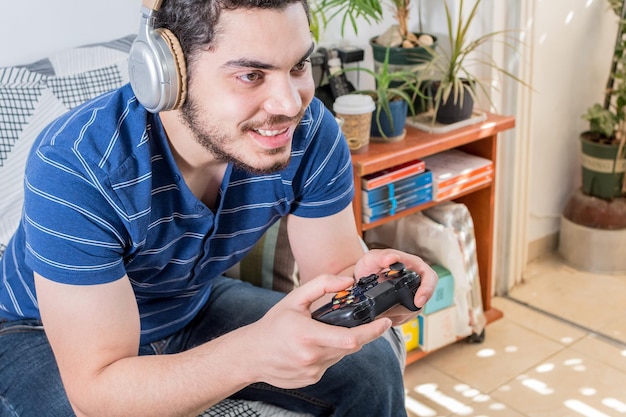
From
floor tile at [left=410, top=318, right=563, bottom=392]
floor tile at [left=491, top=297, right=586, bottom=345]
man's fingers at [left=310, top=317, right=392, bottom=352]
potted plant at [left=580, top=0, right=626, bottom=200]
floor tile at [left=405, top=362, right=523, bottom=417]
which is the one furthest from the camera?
potted plant at [left=580, top=0, right=626, bottom=200]

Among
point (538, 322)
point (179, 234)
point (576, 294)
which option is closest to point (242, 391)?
point (179, 234)

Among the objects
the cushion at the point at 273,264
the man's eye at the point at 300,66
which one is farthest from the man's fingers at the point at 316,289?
the cushion at the point at 273,264

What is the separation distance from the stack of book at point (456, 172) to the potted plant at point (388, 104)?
159mm

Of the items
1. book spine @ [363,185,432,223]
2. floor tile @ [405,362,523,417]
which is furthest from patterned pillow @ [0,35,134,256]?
floor tile @ [405,362,523,417]

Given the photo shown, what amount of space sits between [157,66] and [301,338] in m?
0.39

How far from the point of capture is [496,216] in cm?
239

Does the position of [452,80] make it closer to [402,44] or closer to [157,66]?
[402,44]

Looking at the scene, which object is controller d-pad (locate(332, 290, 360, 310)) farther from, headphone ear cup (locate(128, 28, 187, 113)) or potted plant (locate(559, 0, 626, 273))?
potted plant (locate(559, 0, 626, 273))

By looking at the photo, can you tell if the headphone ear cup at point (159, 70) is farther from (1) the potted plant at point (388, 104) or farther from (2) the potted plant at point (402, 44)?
(2) the potted plant at point (402, 44)

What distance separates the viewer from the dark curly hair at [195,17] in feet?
3.37

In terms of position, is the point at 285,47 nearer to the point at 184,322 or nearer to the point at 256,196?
the point at 256,196

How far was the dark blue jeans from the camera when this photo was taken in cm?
117

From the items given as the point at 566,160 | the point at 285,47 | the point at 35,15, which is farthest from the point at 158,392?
the point at 566,160

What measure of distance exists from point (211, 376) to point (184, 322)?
36 cm
